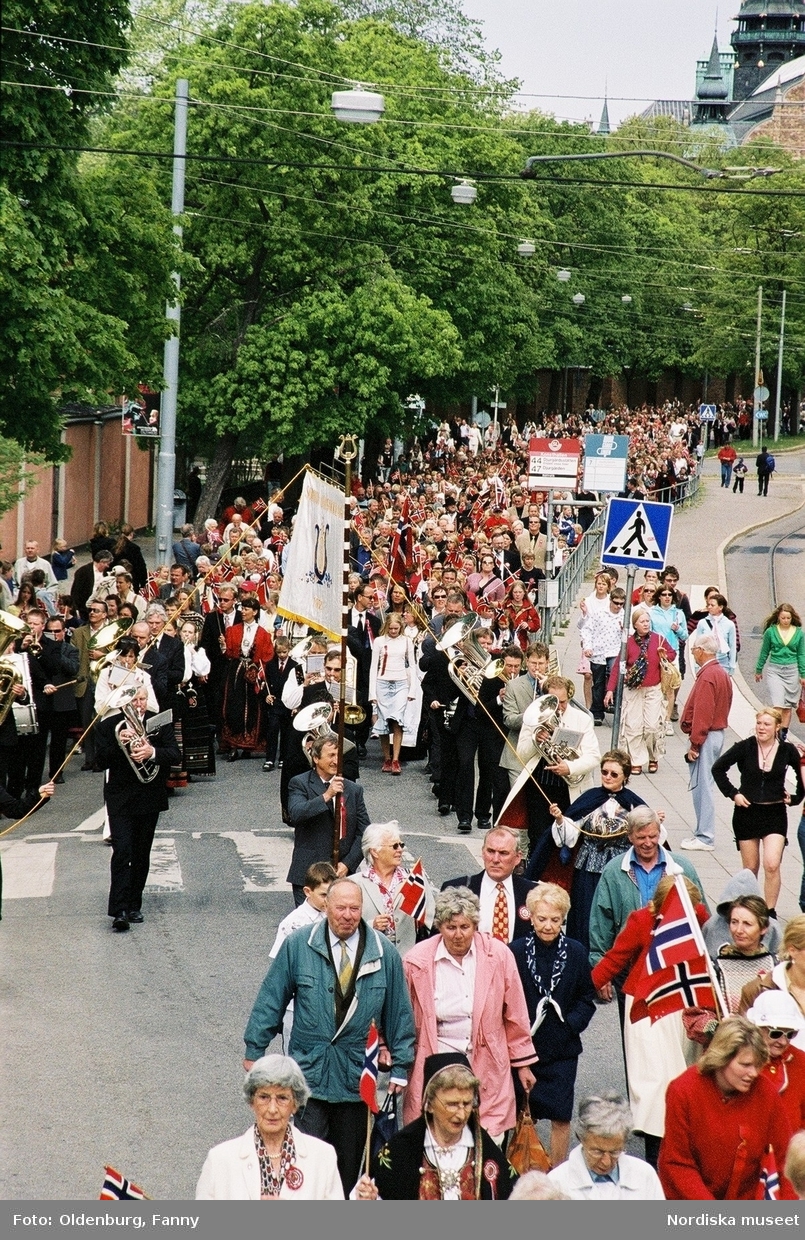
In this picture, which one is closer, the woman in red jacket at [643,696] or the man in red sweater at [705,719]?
the man in red sweater at [705,719]

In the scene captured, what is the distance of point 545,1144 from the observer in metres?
8.66

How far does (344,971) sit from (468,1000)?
0.52 meters

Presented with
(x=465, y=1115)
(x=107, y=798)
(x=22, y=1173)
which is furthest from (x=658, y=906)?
(x=107, y=798)

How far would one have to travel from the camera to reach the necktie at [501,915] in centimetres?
873

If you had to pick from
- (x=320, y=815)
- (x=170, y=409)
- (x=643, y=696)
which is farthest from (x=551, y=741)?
(x=170, y=409)

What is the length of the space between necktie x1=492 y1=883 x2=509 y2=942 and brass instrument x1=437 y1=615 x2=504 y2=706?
621 centimetres

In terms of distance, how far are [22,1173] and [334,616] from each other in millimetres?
3244

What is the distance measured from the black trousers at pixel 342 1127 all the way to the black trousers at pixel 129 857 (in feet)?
16.0

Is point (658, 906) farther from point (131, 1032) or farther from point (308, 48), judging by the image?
point (308, 48)

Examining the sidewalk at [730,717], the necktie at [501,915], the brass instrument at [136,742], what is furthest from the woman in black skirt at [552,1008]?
the sidewalk at [730,717]

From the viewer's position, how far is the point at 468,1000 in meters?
7.59

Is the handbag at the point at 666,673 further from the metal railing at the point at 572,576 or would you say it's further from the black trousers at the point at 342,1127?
the black trousers at the point at 342,1127

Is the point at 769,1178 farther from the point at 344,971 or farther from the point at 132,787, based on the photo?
the point at 132,787

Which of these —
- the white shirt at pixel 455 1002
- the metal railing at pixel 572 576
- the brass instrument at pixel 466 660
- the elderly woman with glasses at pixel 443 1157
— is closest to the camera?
the elderly woman with glasses at pixel 443 1157
